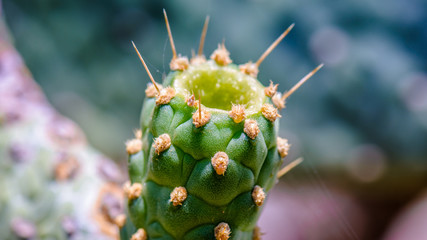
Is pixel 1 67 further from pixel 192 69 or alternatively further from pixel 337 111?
pixel 337 111

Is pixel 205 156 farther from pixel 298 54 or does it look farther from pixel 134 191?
pixel 298 54

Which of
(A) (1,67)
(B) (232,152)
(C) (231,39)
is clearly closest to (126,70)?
(C) (231,39)

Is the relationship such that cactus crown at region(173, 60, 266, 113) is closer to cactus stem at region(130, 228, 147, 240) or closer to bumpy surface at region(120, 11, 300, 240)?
bumpy surface at region(120, 11, 300, 240)

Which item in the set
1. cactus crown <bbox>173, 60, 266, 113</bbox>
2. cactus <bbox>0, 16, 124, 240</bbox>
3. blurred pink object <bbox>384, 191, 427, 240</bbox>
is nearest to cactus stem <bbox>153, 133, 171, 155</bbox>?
cactus crown <bbox>173, 60, 266, 113</bbox>

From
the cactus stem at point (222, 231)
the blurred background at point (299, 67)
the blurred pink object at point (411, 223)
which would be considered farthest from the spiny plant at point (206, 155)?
the blurred pink object at point (411, 223)

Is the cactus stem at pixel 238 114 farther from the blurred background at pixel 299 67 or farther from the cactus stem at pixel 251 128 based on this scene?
the blurred background at pixel 299 67
